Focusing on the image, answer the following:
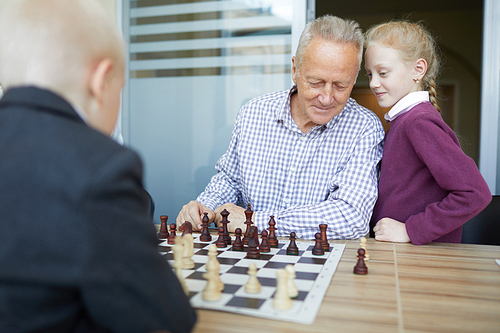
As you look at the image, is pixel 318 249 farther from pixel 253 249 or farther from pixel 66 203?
pixel 66 203

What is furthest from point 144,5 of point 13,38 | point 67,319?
point 67,319

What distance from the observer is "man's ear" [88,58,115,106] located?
748mm

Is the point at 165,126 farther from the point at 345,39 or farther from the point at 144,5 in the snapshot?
the point at 345,39

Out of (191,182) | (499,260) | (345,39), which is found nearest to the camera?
(499,260)

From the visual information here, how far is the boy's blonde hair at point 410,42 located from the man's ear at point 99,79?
5.12 feet

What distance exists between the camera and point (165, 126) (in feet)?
11.0

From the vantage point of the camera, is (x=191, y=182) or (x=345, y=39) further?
(x=191, y=182)

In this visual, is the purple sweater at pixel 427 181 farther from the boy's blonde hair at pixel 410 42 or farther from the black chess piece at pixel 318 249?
the black chess piece at pixel 318 249

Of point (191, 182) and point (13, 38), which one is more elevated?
point (13, 38)

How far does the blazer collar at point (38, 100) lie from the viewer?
0.67 metres

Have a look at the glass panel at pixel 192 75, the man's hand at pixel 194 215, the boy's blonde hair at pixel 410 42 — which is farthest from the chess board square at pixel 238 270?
the glass panel at pixel 192 75

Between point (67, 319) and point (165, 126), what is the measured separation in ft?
9.10

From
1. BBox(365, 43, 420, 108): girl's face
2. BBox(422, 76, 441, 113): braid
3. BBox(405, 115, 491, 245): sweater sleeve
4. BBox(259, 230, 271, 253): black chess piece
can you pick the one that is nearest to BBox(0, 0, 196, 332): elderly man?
BBox(259, 230, 271, 253): black chess piece

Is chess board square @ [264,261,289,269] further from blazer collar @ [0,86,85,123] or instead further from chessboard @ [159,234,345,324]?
blazer collar @ [0,86,85,123]
